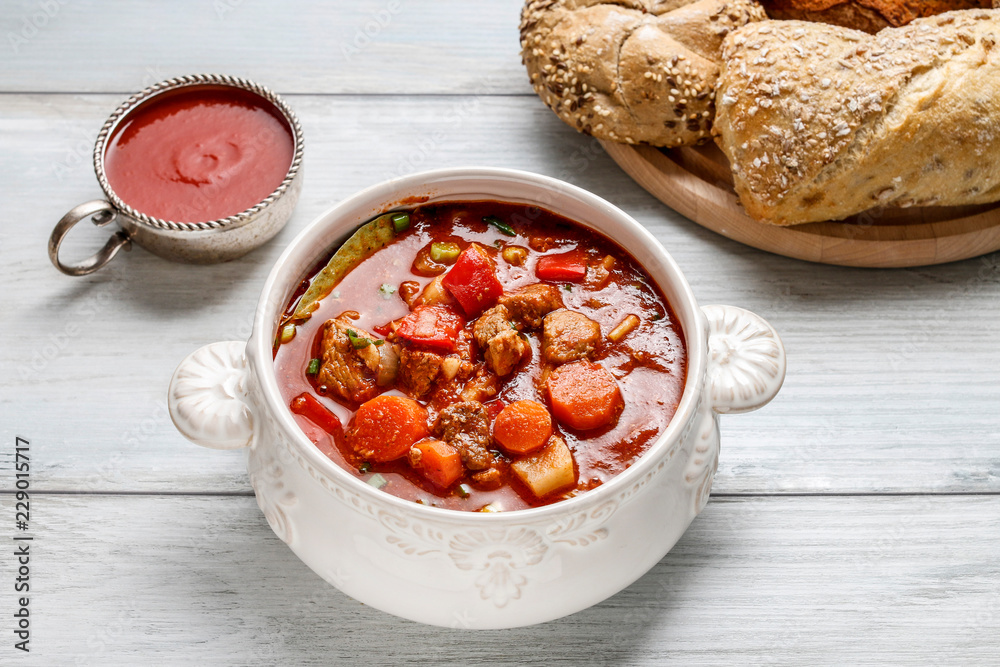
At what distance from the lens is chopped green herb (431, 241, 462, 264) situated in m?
2.03

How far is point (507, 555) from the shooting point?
5.39 ft

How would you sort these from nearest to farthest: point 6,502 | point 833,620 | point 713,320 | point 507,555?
1. point 507,555
2. point 713,320
3. point 833,620
4. point 6,502

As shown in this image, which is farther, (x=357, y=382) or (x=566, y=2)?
(x=566, y=2)

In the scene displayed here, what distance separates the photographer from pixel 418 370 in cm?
183

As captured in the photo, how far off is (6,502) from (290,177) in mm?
1145

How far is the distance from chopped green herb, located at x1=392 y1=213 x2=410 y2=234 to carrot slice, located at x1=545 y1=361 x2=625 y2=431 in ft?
1.72

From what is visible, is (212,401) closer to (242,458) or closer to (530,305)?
(242,458)

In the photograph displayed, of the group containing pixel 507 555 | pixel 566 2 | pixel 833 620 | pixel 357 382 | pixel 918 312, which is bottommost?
pixel 833 620

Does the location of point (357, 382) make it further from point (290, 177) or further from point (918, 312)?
point (918, 312)

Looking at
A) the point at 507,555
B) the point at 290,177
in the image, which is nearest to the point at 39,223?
the point at 290,177

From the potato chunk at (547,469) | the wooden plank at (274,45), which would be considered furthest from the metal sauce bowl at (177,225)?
the potato chunk at (547,469)

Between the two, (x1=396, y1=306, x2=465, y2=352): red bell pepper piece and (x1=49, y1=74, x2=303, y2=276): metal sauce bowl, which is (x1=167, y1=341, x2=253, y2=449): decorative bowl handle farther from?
(x1=49, y1=74, x2=303, y2=276): metal sauce bowl

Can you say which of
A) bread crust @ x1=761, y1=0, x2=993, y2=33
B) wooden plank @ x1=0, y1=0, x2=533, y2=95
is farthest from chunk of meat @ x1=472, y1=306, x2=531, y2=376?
bread crust @ x1=761, y1=0, x2=993, y2=33

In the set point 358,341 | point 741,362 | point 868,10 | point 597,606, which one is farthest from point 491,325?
point 868,10
